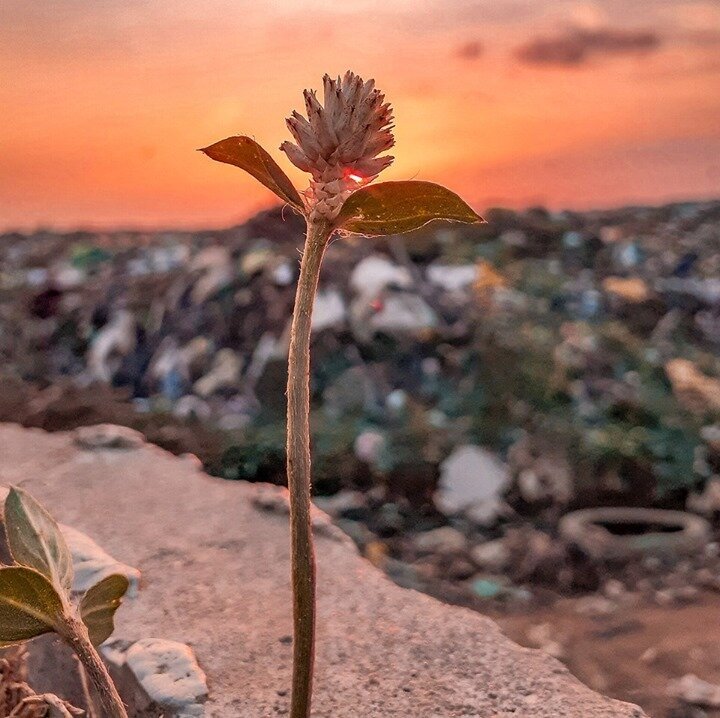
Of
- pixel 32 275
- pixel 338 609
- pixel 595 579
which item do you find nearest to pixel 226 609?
pixel 338 609

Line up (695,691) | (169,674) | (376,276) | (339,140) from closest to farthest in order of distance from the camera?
(339,140), (169,674), (695,691), (376,276)

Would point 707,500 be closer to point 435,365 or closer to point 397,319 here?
point 435,365

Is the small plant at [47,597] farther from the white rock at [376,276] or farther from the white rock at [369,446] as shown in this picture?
→ the white rock at [376,276]

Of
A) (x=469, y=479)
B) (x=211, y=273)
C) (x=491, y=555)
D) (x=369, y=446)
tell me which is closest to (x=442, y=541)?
(x=491, y=555)

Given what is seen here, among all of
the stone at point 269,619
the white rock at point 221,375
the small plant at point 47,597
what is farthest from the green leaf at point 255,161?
the white rock at point 221,375

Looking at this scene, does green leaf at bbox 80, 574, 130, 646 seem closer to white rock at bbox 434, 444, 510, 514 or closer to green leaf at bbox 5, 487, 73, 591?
green leaf at bbox 5, 487, 73, 591

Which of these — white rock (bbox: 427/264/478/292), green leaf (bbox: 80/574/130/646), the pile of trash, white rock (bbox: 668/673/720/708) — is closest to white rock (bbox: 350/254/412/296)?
the pile of trash
